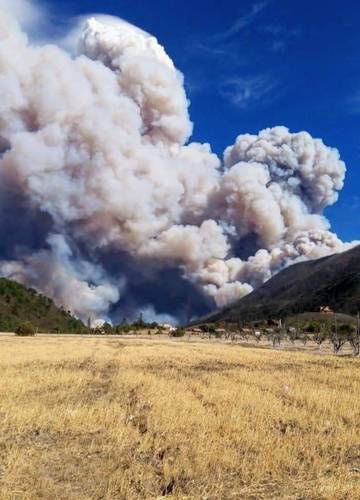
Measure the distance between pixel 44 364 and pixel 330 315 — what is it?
572 ft

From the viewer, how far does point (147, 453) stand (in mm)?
12617

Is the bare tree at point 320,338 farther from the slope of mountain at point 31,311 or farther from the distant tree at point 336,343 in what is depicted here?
the slope of mountain at point 31,311

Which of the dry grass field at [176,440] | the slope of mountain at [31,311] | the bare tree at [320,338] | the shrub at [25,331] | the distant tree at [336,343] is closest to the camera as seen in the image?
the dry grass field at [176,440]

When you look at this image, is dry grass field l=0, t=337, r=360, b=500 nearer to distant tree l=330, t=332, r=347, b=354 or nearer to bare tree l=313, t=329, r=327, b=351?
distant tree l=330, t=332, r=347, b=354

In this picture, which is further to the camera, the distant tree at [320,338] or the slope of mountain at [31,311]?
the slope of mountain at [31,311]

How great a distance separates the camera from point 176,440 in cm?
1367

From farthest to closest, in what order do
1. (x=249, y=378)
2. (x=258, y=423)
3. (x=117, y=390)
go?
1. (x=249, y=378)
2. (x=117, y=390)
3. (x=258, y=423)

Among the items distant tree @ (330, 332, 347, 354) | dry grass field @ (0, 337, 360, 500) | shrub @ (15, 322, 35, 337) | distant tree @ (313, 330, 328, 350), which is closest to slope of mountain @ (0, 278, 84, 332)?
shrub @ (15, 322, 35, 337)

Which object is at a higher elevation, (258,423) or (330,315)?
(330,315)

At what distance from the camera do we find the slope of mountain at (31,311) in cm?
16588

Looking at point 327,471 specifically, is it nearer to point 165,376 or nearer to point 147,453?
point 147,453

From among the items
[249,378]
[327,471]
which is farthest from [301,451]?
[249,378]

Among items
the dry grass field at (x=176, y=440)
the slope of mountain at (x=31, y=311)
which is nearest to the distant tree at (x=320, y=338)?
the dry grass field at (x=176, y=440)

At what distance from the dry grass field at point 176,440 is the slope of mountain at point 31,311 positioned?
140 meters
